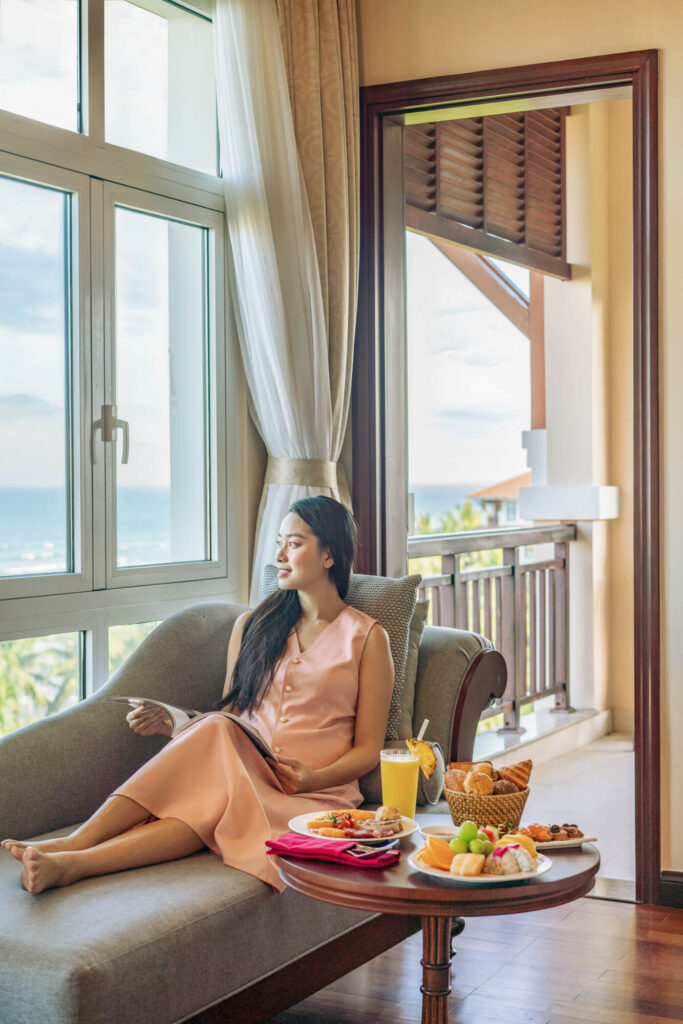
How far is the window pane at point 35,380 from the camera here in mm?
2730

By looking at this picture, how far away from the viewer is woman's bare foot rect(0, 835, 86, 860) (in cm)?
213

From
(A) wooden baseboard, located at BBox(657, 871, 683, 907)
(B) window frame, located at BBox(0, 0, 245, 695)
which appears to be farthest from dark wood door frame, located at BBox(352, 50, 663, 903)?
(B) window frame, located at BBox(0, 0, 245, 695)

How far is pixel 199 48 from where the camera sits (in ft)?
11.1

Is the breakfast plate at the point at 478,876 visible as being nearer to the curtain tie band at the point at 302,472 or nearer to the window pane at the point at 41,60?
the curtain tie band at the point at 302,472

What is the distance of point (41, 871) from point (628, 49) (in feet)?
9.05

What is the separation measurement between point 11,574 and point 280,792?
83 cm

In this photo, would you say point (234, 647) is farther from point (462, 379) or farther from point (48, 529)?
point (462, 379)

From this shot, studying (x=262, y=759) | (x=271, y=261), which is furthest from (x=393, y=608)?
(x=271, y=261)

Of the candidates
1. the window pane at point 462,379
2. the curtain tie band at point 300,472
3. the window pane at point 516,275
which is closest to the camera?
the curtain tie band at point 300,472

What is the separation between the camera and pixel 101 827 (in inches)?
89.6

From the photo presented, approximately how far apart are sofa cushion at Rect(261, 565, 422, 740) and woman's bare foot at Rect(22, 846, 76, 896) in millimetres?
974


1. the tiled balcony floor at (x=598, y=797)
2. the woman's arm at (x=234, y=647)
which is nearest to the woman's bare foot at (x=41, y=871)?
the woman's arm at (x=234, y=647)

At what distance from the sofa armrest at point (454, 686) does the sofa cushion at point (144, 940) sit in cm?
66

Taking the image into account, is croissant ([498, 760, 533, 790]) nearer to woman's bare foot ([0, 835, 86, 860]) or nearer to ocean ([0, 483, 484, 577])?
woman's bare foot ([0, 835, 86, 860])
